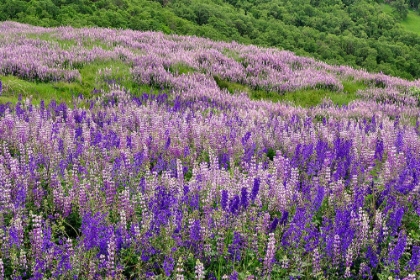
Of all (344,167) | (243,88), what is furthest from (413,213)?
(243,88)

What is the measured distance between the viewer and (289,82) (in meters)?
12.9

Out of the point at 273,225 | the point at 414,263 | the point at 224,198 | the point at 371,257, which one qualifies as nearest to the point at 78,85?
the point at 224,198

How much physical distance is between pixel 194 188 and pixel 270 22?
28.0m

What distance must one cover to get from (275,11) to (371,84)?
23659mm

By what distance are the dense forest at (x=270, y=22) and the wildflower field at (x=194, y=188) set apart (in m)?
10.9

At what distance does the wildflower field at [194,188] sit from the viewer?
12.8 feet

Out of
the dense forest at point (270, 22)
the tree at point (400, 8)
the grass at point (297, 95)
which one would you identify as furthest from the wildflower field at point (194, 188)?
the tree at point (400, 8)

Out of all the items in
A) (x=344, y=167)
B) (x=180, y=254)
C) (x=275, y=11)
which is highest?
(x=275, y=11)

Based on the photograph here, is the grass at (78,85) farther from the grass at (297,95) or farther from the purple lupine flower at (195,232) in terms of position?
the purple lupine flower at (195,232)

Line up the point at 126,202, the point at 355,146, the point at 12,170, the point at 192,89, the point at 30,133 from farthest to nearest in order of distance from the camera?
the point at 192,89 → the point at 355,146 → the point at 30,133 → the point at 12,170 → the point at 126,202

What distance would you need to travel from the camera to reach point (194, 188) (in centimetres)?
492

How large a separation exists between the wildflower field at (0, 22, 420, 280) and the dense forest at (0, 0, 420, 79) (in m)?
10.9

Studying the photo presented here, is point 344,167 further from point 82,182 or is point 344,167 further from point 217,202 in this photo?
point 82,182

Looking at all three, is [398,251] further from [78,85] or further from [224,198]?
[78,85]
